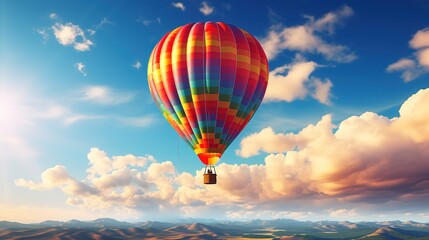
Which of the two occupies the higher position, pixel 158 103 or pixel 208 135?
pixel 158 103

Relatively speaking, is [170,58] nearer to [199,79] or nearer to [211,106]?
[199,79]

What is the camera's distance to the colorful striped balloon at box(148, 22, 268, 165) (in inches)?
2179

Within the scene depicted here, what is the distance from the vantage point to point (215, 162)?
181 ft

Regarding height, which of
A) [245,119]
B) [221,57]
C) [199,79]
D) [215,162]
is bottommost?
[215,162]

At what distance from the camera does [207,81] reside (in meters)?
55.2

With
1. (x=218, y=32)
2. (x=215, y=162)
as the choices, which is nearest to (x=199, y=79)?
(x=218, y=32)

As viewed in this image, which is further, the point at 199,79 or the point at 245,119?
the point at 245,119

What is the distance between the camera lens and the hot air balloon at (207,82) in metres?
55.3

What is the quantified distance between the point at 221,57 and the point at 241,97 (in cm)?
710

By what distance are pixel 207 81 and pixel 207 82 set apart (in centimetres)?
15

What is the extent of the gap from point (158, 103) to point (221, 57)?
13.5 m

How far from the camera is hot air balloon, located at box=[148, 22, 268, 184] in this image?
181ft

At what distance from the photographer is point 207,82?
55.2 meters

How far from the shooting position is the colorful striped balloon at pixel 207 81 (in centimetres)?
5534
